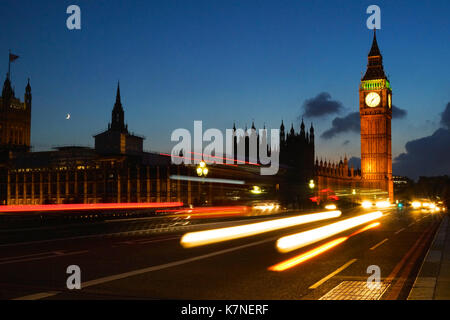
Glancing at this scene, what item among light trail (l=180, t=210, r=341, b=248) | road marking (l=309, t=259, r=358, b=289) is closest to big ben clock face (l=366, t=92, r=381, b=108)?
light trail (l=180, t=210, r=341, b=248)

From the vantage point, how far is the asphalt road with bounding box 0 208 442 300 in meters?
8.80

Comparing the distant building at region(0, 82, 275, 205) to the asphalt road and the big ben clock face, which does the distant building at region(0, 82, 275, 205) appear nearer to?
the asphalt road

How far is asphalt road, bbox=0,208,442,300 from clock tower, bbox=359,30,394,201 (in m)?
121

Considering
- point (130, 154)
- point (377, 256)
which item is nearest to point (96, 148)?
point (130, 154)

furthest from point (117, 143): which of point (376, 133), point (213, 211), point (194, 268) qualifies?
point (194, 268)

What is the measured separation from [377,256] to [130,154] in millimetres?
92971

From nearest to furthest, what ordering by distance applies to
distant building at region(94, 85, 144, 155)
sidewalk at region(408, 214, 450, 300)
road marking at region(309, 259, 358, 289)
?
sidewalk at region(408, 214, 450, 300)
road marking at region(309, 259, 358, 289)
distant building at region(94, 85, 144, 155)

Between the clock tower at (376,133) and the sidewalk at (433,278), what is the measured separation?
126m

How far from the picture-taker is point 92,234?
2222 cm

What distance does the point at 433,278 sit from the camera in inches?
400

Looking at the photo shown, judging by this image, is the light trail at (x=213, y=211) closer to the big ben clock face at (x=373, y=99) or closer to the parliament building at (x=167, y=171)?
the parliament building at (x=167, y=171)

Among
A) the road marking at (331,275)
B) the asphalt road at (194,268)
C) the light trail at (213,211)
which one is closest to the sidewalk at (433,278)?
the asphalt road at (194,268)

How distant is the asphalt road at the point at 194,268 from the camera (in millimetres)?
8805
